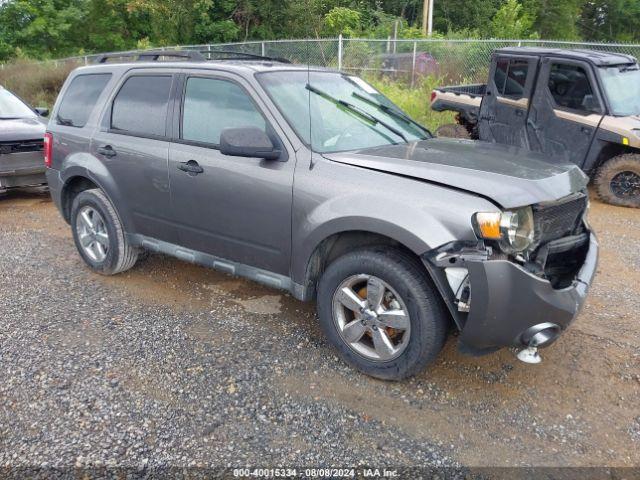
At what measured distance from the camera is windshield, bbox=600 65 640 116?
717cm

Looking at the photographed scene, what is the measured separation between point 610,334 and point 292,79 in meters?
2.90

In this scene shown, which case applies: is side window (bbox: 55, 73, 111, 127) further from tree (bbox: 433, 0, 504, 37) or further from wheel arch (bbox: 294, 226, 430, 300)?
tree (bbox: 433, 0, 504, 37)

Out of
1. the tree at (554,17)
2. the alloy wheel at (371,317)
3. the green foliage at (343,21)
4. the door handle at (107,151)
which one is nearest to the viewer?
the alloy wheel at (371,317)

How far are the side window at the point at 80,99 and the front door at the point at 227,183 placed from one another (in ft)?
3.80

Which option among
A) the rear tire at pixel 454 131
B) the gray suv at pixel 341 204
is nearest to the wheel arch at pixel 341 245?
the gray suv at pixel 341 204

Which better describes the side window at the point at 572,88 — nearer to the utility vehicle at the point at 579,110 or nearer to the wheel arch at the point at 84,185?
the utility vehicle at the point at 579,110

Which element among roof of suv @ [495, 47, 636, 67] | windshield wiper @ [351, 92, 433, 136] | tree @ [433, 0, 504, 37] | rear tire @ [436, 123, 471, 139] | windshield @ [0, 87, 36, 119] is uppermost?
tree @ [433, 0, 504, 37]

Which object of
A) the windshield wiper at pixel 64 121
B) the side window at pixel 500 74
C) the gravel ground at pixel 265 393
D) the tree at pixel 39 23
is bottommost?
the gravel ground at pixel 265 393

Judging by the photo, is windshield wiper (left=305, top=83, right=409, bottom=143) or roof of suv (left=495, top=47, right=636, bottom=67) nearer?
windshield wiper (left=305, top=83, right=409, bottom=143)

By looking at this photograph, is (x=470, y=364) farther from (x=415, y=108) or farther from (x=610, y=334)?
(x=415, y=108)

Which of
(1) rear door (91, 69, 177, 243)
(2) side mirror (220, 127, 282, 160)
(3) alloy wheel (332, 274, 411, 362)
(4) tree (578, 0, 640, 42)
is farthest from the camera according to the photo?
(4) tree (578, 0, 640, 42)

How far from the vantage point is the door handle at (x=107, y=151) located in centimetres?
430

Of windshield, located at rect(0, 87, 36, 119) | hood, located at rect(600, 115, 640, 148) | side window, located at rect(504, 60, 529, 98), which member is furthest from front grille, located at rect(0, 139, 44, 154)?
hood, located at rect(600, 115, 640, 148)

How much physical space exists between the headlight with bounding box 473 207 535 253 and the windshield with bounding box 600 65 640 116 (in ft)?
17.6
